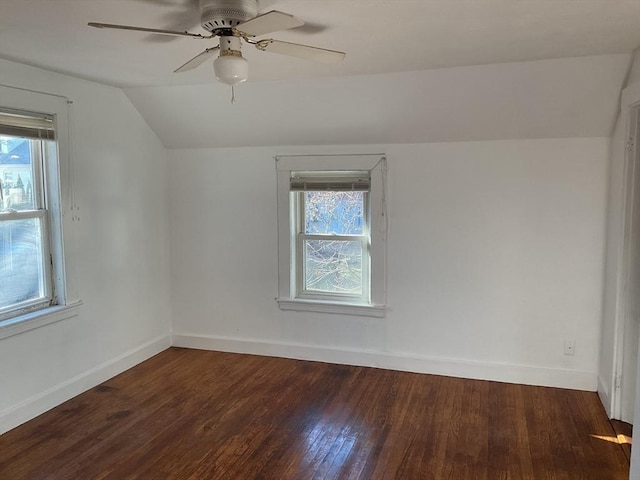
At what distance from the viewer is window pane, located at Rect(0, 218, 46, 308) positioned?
3.08 meters

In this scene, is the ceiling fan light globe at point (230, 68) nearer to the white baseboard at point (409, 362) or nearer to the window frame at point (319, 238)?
the window frame at point (319, 238)

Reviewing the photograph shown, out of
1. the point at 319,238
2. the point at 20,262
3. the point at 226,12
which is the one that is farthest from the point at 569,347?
the point at 20,262

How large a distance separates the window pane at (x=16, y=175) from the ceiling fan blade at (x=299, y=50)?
1847 mm

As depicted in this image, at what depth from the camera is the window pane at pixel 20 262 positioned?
308cm

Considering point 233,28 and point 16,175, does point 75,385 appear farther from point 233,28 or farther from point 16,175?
point 233,28

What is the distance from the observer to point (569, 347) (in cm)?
357

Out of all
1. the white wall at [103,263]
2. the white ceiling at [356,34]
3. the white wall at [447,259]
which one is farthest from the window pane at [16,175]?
the white wall at [447,259]

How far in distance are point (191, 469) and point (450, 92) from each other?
2.75m

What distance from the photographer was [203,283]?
14.7 feet

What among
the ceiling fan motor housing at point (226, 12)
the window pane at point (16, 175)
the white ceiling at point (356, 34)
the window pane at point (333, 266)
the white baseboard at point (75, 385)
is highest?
the white ceiling at point (356, 34)

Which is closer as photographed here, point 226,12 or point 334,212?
point 226,12

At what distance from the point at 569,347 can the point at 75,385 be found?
138 inches

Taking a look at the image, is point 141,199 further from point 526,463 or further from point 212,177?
point 526,463

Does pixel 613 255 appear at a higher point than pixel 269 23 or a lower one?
lower
